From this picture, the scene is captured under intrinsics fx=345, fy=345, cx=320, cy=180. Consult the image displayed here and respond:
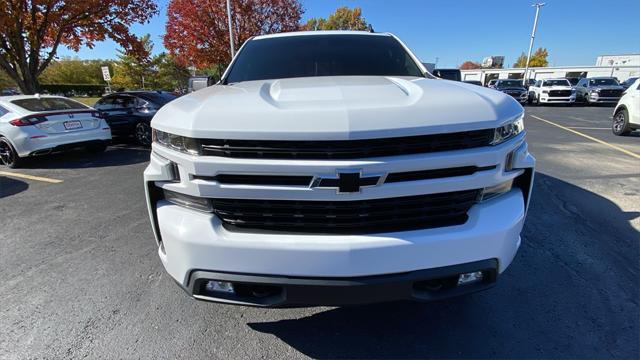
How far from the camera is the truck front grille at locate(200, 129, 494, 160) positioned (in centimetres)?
156

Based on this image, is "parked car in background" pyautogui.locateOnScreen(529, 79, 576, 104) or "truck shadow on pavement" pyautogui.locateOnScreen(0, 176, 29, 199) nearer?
"truck shadow on pavement" pyautogui.locateOnScreen(0, 176, 29, 199)

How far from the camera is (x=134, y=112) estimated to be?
8914 mm

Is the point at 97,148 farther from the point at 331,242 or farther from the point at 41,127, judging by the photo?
the point at 331,242

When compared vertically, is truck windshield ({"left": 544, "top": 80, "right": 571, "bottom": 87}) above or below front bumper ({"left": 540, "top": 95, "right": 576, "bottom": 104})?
above

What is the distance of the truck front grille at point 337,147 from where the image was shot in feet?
5.12

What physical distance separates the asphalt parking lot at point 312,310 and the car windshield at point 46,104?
398cm

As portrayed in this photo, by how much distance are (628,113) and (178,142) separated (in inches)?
446

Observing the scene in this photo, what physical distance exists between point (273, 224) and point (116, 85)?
55.2 meters

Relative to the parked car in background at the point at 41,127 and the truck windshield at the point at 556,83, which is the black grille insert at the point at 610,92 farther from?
the parked car in background at the point at 41,127

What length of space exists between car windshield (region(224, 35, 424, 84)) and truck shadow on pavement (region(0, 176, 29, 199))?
473 cm

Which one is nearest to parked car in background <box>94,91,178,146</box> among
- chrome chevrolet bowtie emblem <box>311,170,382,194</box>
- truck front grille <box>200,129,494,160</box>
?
truck front grille <box>200,129,494,160</box>

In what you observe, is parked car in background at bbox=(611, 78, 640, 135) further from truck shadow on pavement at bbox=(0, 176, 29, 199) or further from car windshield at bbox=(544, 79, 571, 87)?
car windshield at bbox=(544, 79, 571, 87)

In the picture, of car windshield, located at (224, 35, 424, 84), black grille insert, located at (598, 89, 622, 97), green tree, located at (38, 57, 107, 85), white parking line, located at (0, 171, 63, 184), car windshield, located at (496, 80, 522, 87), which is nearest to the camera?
car windshield, located at (224, 35, 424, 84)

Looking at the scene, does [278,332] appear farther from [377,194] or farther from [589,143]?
[589,143]
